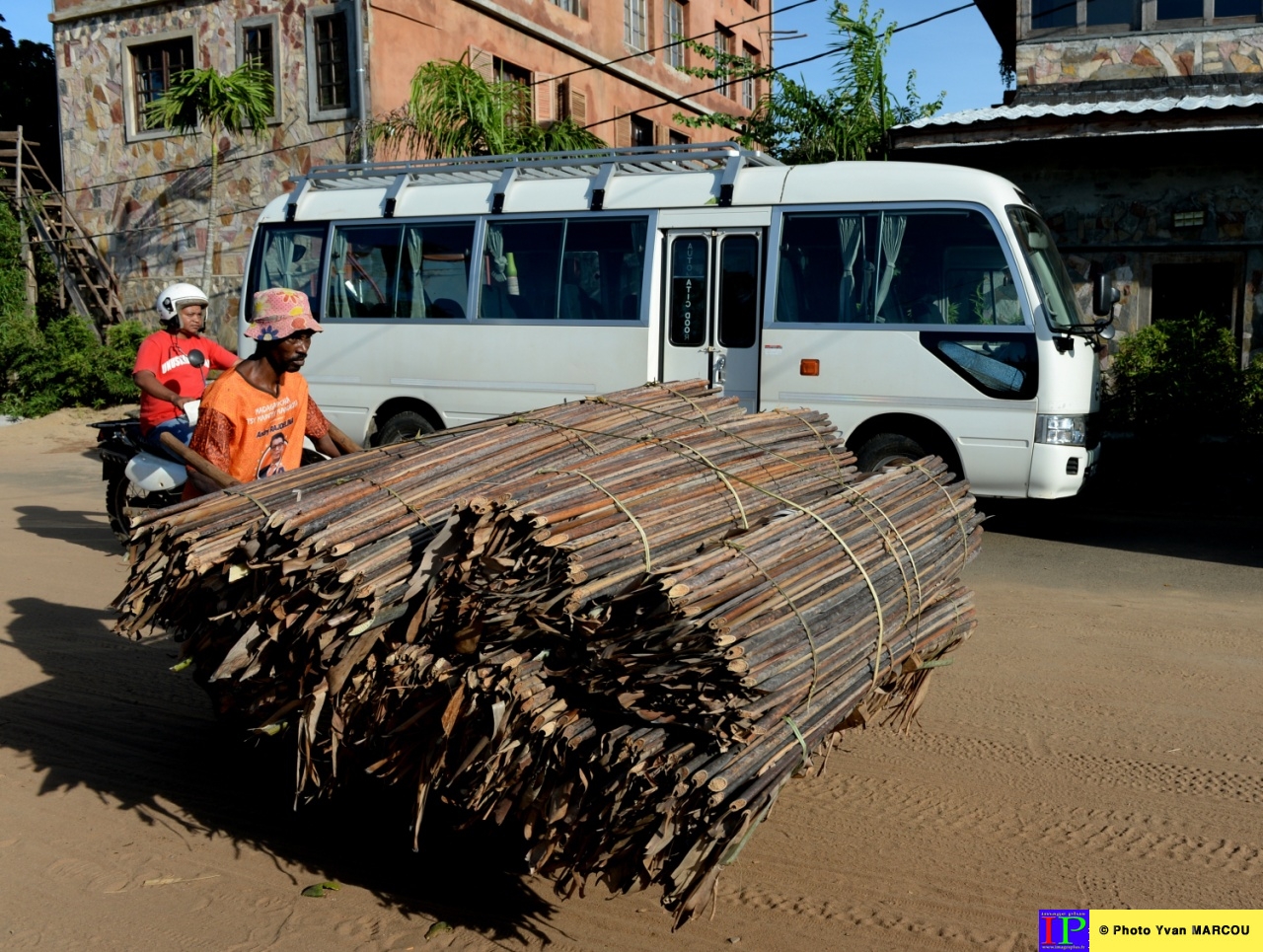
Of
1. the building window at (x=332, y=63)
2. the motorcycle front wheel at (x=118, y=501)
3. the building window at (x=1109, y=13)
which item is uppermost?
the building window at (x=332, y=63)

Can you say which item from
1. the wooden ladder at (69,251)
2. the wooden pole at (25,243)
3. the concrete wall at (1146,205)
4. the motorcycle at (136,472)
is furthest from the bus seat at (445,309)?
the wooden pole at (25,243)

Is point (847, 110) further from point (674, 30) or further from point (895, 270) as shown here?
point (674, 30)

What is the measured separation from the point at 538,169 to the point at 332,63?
30.9 feet

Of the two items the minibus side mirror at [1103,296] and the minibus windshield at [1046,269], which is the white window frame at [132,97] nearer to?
the minibus windshield at [1046,269]

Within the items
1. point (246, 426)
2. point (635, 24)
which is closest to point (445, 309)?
point (246, 426)

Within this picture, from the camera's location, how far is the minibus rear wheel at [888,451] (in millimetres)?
9234

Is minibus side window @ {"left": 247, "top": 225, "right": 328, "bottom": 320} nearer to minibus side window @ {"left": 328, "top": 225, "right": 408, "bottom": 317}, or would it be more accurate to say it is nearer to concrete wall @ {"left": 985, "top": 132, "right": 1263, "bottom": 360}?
minibus side window @ {"left": 328, "top": 225, "right": 408, "bottom": 317}

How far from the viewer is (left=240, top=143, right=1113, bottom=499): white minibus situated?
29.4 feet

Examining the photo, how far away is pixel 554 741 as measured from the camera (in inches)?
123

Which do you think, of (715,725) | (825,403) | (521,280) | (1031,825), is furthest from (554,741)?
(521,280)

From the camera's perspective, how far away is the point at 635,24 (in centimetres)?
2572

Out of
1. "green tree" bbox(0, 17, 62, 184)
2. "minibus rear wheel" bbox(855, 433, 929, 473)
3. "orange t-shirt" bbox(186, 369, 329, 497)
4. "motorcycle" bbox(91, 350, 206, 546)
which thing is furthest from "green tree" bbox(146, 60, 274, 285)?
"orange t-shirt" bbox(186, 369, 329, 497)

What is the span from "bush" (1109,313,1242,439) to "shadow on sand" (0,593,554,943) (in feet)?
30.9

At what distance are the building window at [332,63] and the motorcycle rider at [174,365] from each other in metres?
11.4
